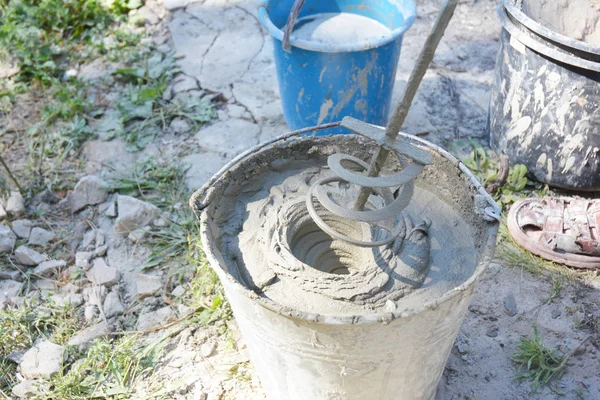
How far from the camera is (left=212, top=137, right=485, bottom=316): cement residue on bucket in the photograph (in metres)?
1.76

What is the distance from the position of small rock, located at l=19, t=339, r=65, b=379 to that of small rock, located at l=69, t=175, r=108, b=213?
879mm

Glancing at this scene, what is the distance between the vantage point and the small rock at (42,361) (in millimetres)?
2510

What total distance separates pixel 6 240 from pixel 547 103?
279 centimetres

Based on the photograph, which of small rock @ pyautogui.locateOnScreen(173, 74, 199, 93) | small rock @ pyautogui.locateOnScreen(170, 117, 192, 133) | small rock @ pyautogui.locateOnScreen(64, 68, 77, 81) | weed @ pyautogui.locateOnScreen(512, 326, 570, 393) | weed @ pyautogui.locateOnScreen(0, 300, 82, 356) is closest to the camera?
weed @ pyautogui.locateOnScreen(512, 326, 570, 393)

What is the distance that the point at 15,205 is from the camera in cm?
318

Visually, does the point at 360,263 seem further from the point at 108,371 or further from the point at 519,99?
the point at 519,99

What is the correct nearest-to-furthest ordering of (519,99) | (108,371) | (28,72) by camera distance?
1. (108,371)
2. (519,99)
3. (28,72)

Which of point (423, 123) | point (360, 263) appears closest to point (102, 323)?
point (360, 263)

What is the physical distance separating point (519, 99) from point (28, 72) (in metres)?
3.19

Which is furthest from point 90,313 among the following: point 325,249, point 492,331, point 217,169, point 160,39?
point 160,39

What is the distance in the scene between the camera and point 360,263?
6.47 ft

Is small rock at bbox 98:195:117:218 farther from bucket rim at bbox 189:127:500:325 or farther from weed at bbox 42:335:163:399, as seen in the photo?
bucket rim at bbox 189:127:500:325

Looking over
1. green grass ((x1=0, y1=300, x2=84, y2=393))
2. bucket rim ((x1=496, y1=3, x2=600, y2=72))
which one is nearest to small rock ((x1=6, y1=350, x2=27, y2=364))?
green grass ((x1=0, y1=300, x2=84, y2=393))

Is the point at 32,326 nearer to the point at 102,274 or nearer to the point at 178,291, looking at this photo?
the point at 102,274
